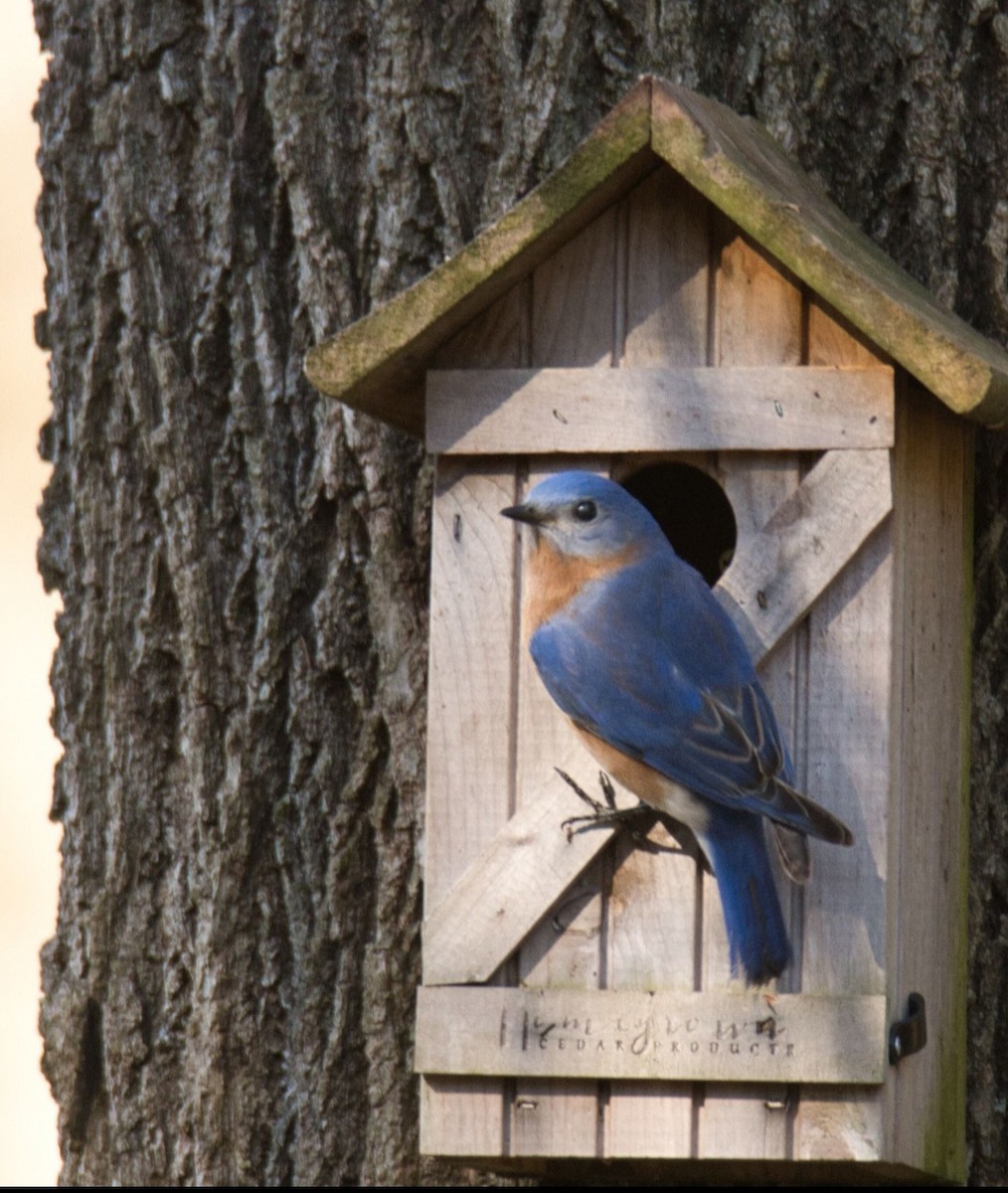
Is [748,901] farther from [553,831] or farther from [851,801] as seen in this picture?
[553,831]

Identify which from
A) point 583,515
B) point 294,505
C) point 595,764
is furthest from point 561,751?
point 294,505

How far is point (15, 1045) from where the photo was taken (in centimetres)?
720

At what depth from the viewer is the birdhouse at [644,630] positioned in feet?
11.5

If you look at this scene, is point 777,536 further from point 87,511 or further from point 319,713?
point 87,511

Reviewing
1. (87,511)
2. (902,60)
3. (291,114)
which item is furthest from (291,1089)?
(902,60)

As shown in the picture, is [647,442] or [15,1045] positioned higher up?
[647,442]

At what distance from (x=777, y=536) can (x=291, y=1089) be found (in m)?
1.36

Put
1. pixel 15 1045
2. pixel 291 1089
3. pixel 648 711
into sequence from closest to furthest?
pixel 648 711, pixel 291 1089, pixel 15 1045

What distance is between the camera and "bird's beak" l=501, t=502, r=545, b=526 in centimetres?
357

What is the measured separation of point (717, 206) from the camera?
3594 millimetres

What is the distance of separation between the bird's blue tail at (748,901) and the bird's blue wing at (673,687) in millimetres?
77

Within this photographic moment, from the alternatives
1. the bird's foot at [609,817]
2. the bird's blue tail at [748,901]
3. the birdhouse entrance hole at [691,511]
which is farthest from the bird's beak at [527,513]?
the birdhouse entrance hole at [691,511]

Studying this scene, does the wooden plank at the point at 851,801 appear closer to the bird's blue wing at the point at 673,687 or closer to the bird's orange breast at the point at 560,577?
the bird's blue wing at the point at 673,687

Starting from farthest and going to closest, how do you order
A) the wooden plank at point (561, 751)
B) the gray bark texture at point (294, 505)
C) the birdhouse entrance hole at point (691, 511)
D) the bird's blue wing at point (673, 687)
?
the birdhouse entrance hole at point (691, 511) < the gray bark texture at point (294, 505) < the wooden plank at point (561, 751) < the bird's blue wing at point (673, 687)
